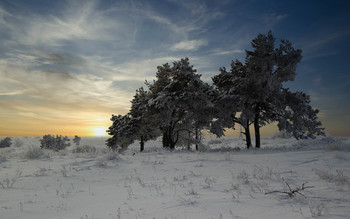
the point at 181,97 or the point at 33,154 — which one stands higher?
the point at 181,97

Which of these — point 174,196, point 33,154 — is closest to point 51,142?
point 33,154

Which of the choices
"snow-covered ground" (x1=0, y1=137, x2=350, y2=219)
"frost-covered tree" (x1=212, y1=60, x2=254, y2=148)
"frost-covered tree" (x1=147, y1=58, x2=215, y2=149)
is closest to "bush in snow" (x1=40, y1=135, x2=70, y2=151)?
"frost-covered tree" (x1=147, y1=58, x2=215, y2=149)

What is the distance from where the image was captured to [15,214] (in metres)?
4.11

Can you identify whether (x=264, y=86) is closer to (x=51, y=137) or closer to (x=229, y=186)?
(x=229, y=186)

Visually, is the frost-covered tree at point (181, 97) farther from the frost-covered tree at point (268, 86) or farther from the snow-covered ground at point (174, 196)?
the snow-covered ground at point (174, 196)

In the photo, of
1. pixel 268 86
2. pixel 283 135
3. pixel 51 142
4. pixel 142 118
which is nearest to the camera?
pixel 268 86

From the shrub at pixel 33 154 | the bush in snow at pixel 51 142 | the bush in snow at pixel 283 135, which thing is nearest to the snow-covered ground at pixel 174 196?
the shrub at pixel 33 154

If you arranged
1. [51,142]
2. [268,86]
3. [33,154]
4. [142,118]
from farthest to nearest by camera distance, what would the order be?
[51,142], [142,118], [268,86], [33,154]

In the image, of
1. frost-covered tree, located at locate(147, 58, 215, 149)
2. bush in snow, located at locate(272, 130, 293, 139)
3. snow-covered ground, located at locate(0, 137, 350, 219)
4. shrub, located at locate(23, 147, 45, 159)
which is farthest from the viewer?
bush in snow, located at locate(272, 130, 293, 139)

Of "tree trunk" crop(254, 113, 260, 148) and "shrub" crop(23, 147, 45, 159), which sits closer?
"shrub" crop(23, 147, 45, 159)

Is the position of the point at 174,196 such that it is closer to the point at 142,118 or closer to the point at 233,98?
the point at 233,98

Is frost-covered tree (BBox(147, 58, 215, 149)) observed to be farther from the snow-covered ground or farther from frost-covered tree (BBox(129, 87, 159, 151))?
the snow-covered ground

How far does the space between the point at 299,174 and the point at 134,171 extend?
5.88 metres

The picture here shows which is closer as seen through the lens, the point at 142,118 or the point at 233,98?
the point at 233,98
